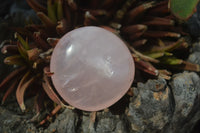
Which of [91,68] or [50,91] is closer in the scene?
[91,68]

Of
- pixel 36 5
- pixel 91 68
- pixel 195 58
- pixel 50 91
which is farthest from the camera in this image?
pixel 195 58

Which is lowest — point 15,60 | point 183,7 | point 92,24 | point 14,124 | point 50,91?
point 14,124

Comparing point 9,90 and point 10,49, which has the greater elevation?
point 10,49

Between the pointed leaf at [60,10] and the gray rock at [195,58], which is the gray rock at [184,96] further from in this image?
the pointed leaf at [60,10]

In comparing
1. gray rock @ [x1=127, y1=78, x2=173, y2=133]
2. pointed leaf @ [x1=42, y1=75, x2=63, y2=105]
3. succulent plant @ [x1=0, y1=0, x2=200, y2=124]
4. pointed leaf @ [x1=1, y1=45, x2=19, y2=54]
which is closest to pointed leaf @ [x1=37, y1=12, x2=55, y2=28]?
succulent plant @ [x1=0, y1=0, x2=200, y2=124]

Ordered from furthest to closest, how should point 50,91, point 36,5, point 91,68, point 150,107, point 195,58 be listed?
point 195,58 → point 36,5 → point 50,91 → point 150,107 → point 91,68

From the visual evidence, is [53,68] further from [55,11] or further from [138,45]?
[138,45]

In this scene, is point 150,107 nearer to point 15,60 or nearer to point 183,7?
point 183,7

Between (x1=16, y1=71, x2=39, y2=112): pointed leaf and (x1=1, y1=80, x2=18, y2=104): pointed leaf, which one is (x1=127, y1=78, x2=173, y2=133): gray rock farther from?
(x1=1, y1=80, x2=18, y2=104): pointed leaf

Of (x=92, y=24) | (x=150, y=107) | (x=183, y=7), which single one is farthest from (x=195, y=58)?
(x=92, y=24)
